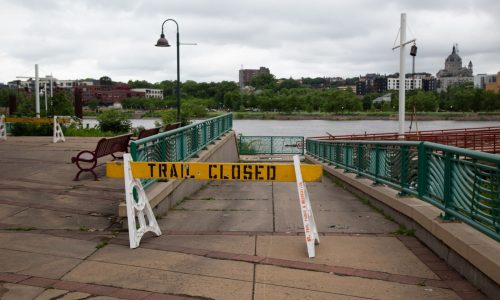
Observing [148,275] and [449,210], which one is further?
[449,210]

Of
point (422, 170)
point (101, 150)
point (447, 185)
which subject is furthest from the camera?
point (101, 150)

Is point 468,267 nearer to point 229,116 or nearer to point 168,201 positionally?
point 168,201

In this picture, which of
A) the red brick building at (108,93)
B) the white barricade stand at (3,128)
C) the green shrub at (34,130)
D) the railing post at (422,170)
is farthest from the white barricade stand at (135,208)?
the red brick building at (108,93)

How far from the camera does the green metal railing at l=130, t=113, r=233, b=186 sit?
7.13 metres

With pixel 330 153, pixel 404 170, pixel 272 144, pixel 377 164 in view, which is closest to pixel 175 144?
pixel 377 164

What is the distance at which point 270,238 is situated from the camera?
6098 millimetres

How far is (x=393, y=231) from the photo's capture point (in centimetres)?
655

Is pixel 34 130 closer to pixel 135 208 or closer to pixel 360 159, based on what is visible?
pixel 360 159

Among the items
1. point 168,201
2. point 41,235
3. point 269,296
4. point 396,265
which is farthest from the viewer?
point 168,201

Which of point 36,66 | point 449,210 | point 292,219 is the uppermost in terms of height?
point 36,66

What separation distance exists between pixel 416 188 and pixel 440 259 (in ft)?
5.68

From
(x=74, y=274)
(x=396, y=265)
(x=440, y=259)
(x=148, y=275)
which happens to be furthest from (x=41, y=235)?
(x=440, y=259)

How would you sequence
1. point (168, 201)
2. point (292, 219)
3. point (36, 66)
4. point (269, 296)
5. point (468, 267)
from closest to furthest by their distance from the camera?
point (269, 296) < point (468, 267) < point (292, 219) < point (168, 201) < point (36, 66)

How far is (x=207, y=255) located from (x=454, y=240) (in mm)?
2458
